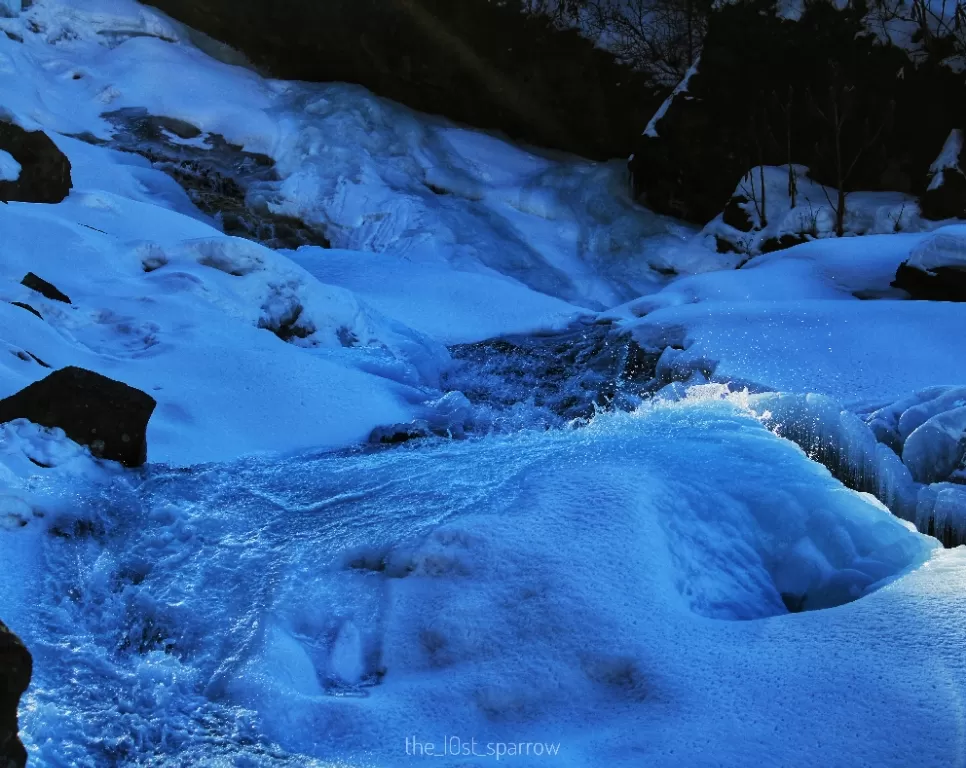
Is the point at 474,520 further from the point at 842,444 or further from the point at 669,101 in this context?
the point at 669,101

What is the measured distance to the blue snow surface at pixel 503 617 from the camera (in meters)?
2.35

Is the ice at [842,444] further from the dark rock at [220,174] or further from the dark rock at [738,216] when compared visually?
the dark rock at [738,216]

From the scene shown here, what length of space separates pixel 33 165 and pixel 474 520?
497 cm

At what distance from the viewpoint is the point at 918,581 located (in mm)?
2887

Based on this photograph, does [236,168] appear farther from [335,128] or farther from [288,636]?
[288,636]

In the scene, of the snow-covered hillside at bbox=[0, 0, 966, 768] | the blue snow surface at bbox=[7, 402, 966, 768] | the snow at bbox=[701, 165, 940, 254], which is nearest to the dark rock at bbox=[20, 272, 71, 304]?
the snow-covered hillside at bbox=[0, 0, 966, 768]

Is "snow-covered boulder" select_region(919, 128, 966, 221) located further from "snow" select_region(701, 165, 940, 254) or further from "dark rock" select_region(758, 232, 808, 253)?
"dark rock" select_region(758, 232, 808, 253)

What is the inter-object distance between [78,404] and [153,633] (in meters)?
1.19

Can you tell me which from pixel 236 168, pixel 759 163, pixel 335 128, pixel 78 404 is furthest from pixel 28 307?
pixel 759 163

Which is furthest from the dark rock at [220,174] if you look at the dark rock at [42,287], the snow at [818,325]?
the dark rock at [42,287]

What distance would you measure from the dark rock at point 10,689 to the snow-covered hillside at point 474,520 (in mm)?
460

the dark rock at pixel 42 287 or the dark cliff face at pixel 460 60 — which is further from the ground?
the dark cliff face at pixel 460 60

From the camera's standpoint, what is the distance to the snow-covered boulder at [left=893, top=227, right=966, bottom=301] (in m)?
7.04

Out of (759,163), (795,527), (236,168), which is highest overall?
(759,163)
